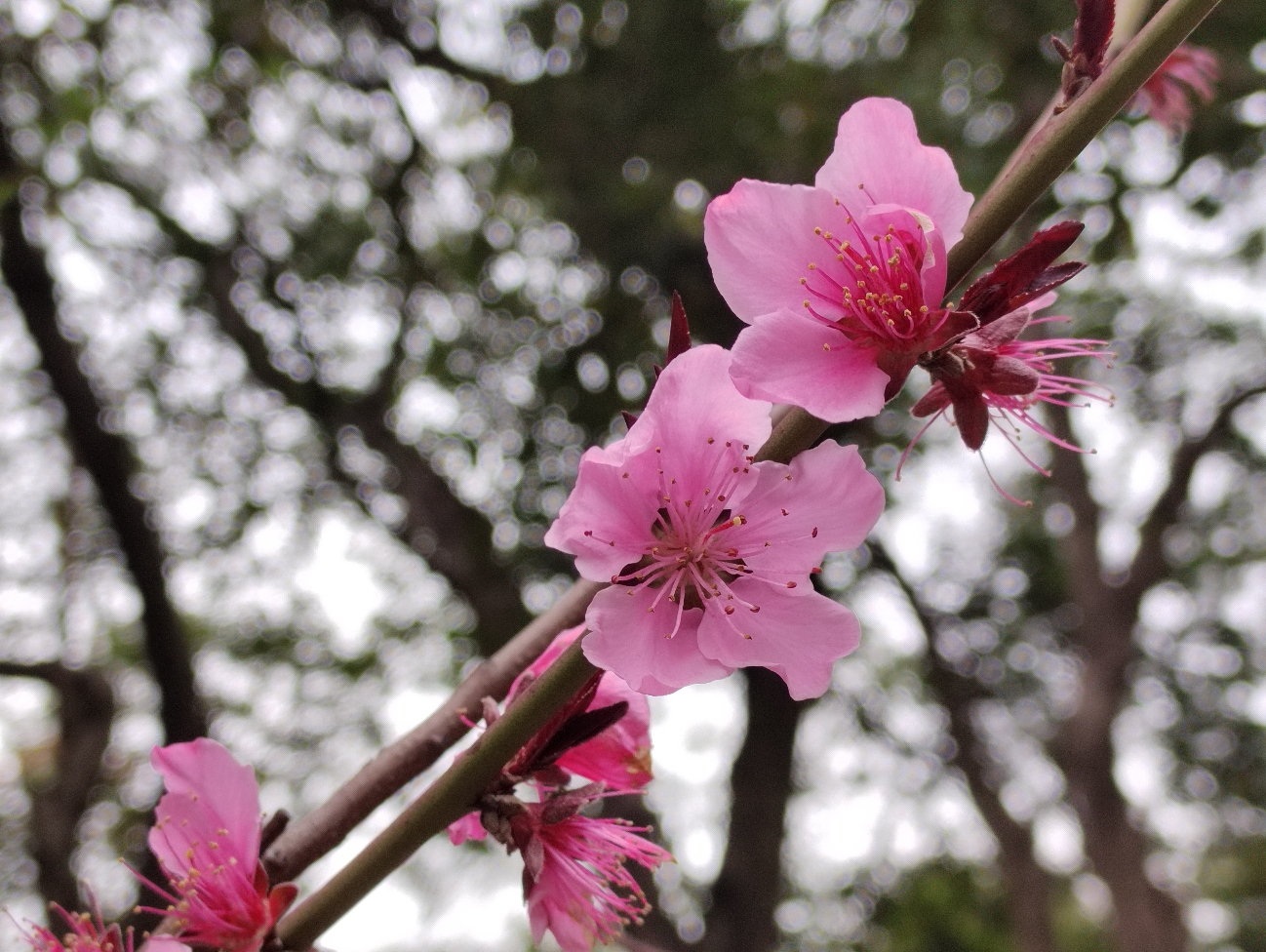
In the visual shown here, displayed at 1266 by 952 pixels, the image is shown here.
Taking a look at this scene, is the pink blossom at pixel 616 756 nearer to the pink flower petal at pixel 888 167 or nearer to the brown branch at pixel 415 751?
the brown branch at pixel 415 751

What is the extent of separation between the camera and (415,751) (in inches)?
37.1

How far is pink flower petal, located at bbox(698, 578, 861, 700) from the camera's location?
2.29 feet

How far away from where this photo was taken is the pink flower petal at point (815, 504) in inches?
26.0

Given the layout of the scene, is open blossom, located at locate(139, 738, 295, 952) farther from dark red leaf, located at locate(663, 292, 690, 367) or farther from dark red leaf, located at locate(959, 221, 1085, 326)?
dark red leaf, located at locate(959, 221, 1085, 326)

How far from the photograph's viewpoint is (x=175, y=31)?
4395mm

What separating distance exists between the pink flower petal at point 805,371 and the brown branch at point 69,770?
267 cm

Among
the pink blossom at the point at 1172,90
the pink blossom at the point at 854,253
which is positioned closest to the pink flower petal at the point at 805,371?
the pink blossom at the point at 854,253

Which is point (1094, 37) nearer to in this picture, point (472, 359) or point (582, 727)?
point (582, 727)

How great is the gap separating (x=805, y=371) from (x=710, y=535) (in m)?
0.17

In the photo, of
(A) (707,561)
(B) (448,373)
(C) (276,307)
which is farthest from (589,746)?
(C) (276,307)

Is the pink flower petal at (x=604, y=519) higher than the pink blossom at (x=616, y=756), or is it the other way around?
the pink flower petal at (x=604, y=519)

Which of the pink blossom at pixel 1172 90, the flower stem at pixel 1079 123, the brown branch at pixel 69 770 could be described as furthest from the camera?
the brown branch at pixel 69 770

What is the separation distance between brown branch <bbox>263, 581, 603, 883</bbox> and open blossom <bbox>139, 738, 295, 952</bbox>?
4 centimetres

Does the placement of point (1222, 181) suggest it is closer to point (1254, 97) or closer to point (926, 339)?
point (1254, 97)
